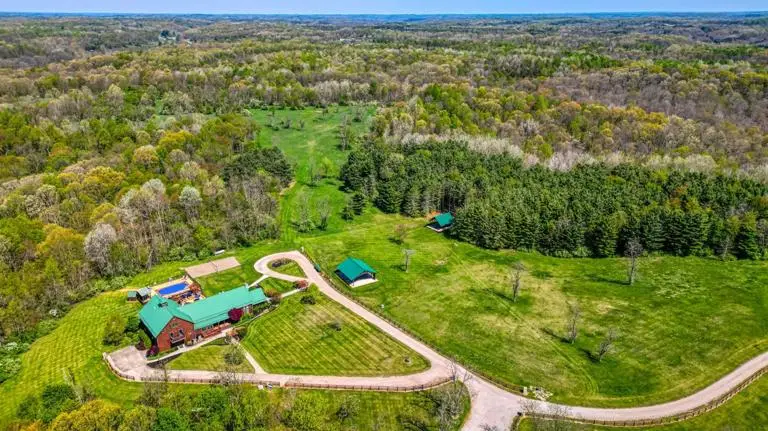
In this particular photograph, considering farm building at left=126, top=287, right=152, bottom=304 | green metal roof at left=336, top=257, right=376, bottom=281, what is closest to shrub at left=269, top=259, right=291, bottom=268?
green metal roof at left=336, top=257, right=376, bottom=281

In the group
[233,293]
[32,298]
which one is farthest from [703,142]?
[32,298]

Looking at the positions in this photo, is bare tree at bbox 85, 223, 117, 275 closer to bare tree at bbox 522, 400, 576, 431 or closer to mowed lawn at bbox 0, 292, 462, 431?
mowed lawn at bbox 0, 292, 462, 431

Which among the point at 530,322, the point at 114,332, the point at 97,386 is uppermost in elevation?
the point at 114,332

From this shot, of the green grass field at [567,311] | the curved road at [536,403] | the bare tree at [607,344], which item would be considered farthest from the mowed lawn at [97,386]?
the bare tree at [607,344]

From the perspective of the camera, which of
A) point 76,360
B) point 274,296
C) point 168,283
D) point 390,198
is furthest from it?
point 390,198

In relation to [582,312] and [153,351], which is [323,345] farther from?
[582,312]

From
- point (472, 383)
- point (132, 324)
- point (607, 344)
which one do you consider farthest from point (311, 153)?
point (607, 344)

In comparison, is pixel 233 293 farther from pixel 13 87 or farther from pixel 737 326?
pixel 13 87
